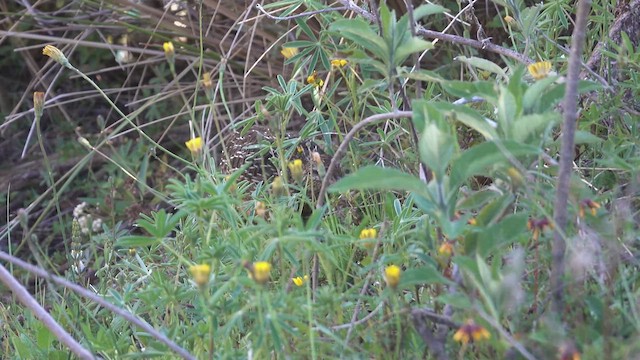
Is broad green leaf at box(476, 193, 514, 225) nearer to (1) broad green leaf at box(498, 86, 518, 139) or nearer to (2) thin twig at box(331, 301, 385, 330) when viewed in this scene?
(1) broad green leaf at box(498, 86, 518, 139)

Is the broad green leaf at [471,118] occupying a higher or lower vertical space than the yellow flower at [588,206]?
higher

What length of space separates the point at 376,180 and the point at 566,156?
25cm

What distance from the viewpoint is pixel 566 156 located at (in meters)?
1.19

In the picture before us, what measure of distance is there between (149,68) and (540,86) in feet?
8.24

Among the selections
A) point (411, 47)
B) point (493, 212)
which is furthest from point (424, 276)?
point (411, 47)

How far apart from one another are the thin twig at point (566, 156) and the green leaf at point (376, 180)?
0.18m

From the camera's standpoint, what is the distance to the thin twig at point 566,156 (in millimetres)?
1186

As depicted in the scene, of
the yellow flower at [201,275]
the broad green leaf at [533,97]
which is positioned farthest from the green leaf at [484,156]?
the yellow flower at [201,275]

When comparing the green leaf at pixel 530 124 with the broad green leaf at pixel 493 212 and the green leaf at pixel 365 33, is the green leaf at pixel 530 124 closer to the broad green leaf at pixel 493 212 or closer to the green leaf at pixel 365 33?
the broad green leaf at pixel 493 212

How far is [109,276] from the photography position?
193 centimetres

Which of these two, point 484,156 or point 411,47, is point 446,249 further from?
A: point 411,47

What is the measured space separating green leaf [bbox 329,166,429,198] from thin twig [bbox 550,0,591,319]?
18 centimetres

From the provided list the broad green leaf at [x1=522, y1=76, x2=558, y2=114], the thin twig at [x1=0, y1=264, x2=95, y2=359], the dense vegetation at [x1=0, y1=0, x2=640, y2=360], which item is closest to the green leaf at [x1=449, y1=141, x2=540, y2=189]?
the dense vegetation at [x1=0, y1=0, x2=640, y2=360]

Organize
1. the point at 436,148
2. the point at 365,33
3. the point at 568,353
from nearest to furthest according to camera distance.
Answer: the point at 568,353 < the point at 436,148 < the point at 365,33
